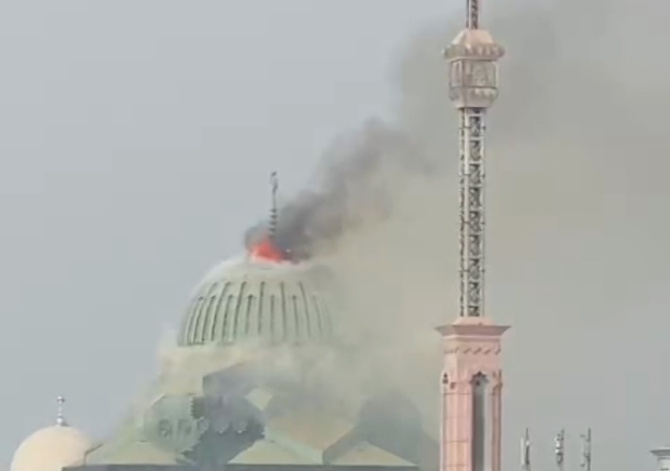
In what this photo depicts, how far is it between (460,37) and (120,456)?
42.3 meters

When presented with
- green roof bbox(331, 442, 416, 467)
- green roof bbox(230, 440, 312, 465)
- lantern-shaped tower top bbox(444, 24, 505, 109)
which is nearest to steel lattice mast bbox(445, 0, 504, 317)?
lantern-shaped tower top bbox(444, 24, 505, 109)

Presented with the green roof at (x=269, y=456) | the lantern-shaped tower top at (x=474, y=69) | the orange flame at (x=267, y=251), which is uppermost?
the lantern-shaped tower top at (x=474, y=69)

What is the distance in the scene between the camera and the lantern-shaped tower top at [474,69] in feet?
326

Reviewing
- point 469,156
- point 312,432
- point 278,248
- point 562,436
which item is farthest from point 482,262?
point 312,432

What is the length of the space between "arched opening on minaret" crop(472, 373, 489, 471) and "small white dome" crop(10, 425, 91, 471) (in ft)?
166

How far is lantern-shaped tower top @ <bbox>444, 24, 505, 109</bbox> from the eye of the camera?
326 feet

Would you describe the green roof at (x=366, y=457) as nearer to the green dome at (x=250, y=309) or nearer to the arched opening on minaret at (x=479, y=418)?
the green dome at (x=250, y=309)

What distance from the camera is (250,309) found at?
137 m

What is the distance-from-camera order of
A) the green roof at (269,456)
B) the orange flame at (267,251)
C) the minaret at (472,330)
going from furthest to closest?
the green roof at (269,456) < the orange flame at (267,251) < the minaret at (472,330)

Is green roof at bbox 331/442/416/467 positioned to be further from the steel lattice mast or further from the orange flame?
the steel lattice mast

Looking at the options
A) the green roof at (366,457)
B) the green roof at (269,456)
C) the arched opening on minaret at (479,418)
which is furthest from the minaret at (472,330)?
the green roof at (269,456)

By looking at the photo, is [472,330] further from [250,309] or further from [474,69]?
[250,309]

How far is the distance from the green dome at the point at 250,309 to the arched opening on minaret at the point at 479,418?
1222 inches

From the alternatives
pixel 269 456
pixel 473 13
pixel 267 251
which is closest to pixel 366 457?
pixel 269 456
